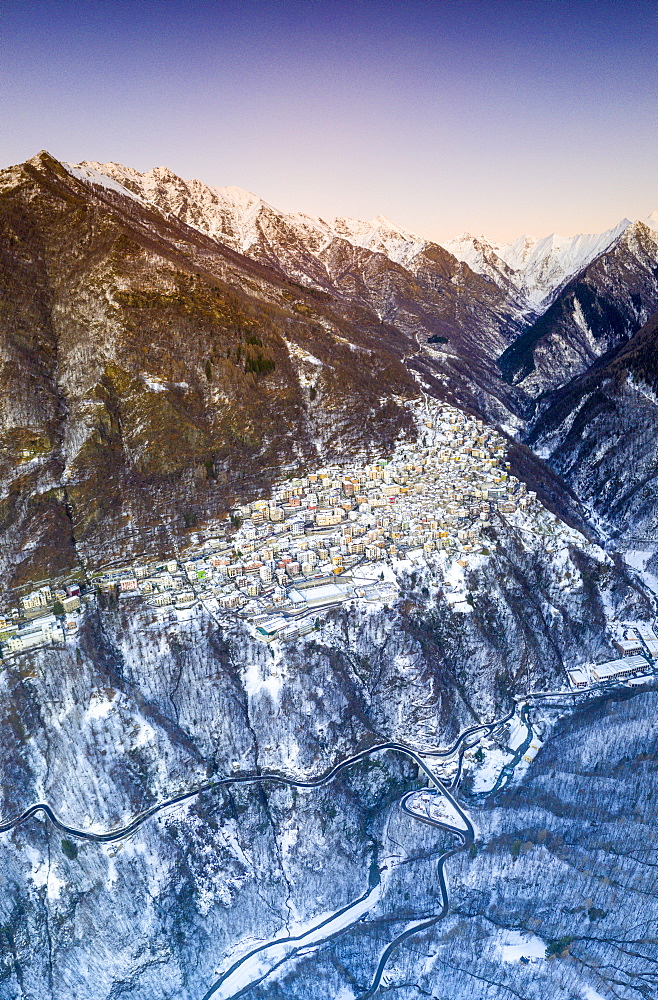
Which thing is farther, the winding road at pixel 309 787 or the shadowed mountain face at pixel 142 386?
the shadowed mountain face at pixel 142 386

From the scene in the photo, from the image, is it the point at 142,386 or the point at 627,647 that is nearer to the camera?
the point at 627,647

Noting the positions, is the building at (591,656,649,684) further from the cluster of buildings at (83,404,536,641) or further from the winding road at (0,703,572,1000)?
the winding road at (0,703,572,1000)

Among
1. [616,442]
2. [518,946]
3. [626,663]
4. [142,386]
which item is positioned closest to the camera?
[518,946]

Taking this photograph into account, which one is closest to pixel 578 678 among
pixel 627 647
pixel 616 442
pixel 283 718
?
pixel 627 647

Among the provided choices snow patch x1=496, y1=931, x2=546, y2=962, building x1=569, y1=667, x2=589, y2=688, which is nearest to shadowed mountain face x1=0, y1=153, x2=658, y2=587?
building x1=569, y1=667, x2=589, y2=688

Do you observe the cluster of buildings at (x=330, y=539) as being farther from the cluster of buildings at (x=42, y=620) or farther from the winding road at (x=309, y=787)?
the winding road at (x=309, y=787)

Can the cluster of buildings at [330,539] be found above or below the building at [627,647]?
above

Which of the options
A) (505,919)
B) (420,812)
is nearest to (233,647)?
(420,812)

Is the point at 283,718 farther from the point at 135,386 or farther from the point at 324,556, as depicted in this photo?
the point at 135,386

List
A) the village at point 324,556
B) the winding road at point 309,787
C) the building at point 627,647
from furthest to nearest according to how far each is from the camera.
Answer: the building at point 627,647 → the village at point 324,556 → the winding road at point 309,787

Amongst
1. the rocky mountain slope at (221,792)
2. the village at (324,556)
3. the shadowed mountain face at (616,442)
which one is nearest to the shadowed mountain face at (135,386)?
the village at (324,556)
